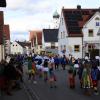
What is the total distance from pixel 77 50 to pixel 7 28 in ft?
154

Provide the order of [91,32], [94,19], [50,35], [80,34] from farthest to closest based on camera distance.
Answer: [50,35] < [91,32] < [80,34] < [94,19]

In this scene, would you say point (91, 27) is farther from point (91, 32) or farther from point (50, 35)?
point (50, 35)

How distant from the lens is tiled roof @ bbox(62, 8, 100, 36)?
72812 millimetres

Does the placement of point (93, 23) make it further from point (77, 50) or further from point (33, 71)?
point (33, 71)

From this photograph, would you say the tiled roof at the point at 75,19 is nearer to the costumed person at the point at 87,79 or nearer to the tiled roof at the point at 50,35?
the tiled roof at the point at 50,35

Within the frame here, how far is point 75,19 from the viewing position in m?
75.2

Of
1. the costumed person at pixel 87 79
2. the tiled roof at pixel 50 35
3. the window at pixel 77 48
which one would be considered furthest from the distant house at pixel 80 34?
the costumed person at pixel 87 79

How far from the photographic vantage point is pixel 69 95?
63.7 feet

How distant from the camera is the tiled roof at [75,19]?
239 feet

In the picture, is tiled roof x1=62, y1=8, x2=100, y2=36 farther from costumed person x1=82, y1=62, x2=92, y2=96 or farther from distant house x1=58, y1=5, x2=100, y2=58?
costumed person x1=82, y1=62, x2=92, y2=96

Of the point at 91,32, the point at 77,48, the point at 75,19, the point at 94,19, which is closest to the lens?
the point at 94,19

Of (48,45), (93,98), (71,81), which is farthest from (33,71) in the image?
(48,45)

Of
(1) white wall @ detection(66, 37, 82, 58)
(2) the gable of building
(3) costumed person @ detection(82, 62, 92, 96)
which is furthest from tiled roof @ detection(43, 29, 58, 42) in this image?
(3) costumed person @ detection(82, 62, 92, 96)

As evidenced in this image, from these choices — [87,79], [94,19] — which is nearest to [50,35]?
[94,19]
